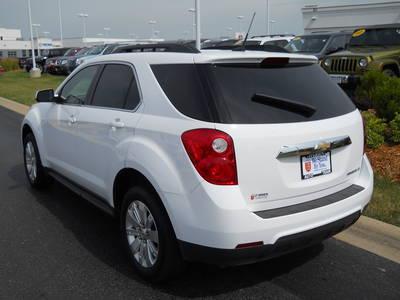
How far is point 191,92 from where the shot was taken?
10.9ft

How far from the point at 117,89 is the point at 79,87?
103cm

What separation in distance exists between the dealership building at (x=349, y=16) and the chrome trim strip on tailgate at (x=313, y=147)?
4060 centimetres

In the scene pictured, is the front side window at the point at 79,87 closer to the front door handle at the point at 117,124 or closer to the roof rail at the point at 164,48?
the roof rail at the point at 164,48

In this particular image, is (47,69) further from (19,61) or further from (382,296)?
(382,296)

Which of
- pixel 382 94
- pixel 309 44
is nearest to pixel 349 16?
pixel 309 44

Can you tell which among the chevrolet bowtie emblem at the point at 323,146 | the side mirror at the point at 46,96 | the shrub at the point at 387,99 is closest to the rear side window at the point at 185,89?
the chevrolet bowtie emblem at the point at 323,146

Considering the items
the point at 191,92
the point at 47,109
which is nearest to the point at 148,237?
the point at 191,92

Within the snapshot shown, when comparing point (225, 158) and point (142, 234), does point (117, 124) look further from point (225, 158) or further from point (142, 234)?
point (225, 158)

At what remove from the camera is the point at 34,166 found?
6.02 meters

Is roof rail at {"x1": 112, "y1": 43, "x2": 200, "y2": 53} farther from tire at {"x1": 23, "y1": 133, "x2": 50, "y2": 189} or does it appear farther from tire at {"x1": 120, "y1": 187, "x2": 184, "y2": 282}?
tire at {"x1": 23, "y1": 133, "x2": 50, "y2": 189}

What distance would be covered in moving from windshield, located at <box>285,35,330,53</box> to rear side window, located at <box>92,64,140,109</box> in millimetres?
11668

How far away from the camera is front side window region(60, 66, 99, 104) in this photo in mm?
4723

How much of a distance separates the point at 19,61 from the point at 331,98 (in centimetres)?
5065

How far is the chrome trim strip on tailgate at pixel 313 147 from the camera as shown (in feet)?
10.5
